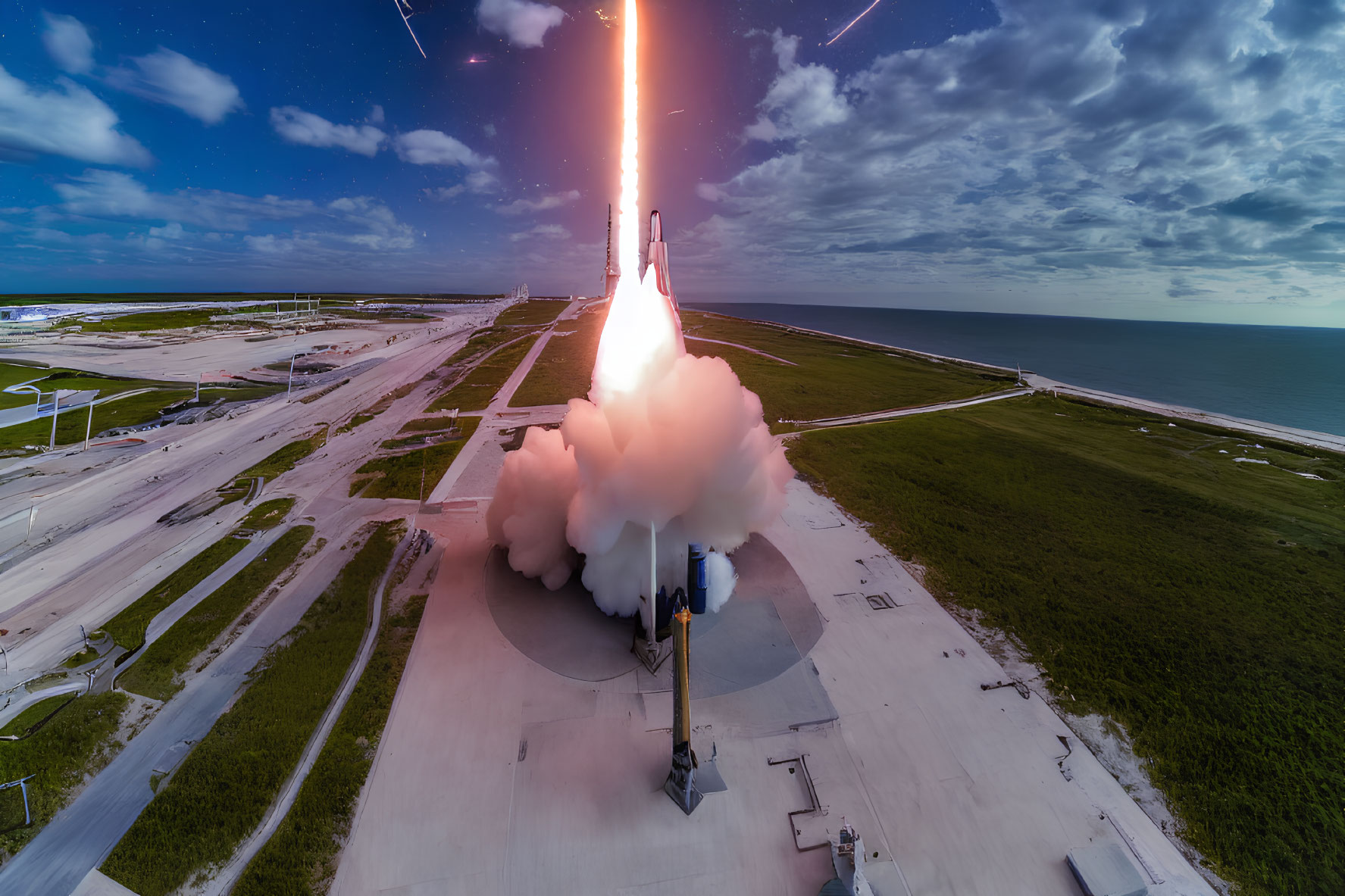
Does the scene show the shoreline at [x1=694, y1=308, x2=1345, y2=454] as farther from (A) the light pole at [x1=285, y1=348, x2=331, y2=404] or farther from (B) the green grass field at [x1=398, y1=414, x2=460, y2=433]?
(A) the light pole at [x1=285, y1=348, x2=331, y2=404]

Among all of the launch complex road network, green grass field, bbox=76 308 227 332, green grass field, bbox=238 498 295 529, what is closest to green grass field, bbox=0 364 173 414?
the launch complex road network

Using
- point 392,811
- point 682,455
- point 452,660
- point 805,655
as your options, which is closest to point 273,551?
point 452,660

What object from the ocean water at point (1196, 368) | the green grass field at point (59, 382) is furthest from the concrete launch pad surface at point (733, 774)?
the ocean water at point (1196, 368)

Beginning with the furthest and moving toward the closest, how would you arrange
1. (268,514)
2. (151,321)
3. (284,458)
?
(151,321) → (284,458) → (268,514)

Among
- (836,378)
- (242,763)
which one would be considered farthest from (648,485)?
(836,378)

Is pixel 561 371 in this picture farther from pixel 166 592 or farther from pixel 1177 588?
pixel 1177 588
